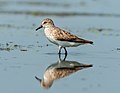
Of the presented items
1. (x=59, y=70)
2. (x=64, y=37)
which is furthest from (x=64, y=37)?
(x=59, y=70)

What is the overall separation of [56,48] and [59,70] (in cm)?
357

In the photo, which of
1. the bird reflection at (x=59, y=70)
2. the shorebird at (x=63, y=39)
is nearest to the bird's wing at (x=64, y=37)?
the shorebird at (x=63, y=39)

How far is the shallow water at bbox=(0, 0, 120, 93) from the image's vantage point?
11141mm

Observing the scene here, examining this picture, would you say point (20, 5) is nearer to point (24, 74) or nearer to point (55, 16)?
point (55, 16)

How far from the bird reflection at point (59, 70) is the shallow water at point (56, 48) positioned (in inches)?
5.8

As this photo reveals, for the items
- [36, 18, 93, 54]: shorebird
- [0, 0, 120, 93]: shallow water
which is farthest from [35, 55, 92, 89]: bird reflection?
[36, 18, 93, 54]: shorebird

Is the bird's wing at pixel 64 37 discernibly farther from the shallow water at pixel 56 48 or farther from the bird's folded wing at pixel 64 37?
the shallow water at pixel 56 48

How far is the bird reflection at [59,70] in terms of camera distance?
11.3 m

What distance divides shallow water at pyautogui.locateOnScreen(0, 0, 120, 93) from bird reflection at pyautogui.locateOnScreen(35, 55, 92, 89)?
5.8 inches

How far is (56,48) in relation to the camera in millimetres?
15898

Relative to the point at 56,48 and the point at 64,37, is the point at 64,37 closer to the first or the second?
the point at 64,37

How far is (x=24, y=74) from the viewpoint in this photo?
1203 centimetres

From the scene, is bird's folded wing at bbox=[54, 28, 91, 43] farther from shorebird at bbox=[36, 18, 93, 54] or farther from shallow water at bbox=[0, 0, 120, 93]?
shallow water at bbox=[0, 0, 120, 93]

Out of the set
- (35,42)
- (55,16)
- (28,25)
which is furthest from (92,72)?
(55,16)
